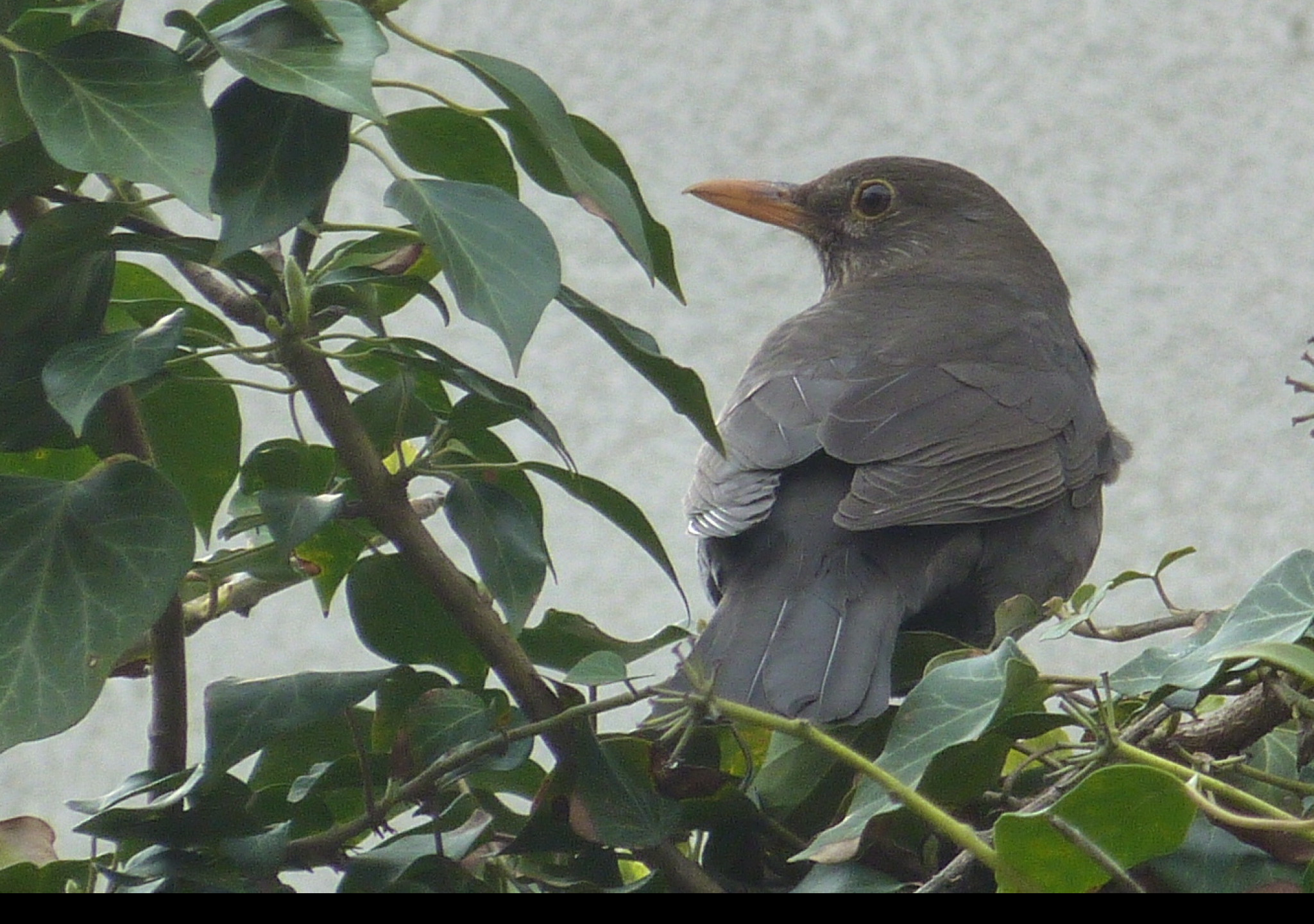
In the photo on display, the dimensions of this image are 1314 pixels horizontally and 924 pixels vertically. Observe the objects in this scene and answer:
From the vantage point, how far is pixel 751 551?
1.90 meters

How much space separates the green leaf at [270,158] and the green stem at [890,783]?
1.27ft

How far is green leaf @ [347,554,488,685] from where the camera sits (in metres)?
1.15

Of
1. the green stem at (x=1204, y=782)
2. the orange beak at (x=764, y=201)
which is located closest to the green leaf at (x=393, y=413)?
the green stem at (x=1204, y=782)

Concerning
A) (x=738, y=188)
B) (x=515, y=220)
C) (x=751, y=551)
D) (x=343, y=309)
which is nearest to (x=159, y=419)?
(x=343, y=309)

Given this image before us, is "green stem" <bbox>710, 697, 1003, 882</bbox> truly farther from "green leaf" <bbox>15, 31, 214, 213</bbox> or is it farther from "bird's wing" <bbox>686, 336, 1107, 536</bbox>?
"bird's wing" <bbox>686, 336, 1107, 536</bbox>

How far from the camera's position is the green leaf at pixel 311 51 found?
3.04 feet

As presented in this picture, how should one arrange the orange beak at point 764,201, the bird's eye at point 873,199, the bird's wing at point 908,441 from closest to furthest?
1. the bird's wing at point 908,441
2. the orange beak at point 764,201
3. the bird's eye at point 873,199

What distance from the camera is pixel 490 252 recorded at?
1.00 m

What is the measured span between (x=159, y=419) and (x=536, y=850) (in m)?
0.42

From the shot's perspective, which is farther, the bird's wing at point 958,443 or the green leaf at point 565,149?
the bird's wing at point 958,443

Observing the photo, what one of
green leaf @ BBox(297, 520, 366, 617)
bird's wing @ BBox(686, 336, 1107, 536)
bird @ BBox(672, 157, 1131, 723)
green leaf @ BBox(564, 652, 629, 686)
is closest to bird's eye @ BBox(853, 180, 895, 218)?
bird @ BBox(672, 157, 1131, 723)

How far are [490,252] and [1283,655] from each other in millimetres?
509

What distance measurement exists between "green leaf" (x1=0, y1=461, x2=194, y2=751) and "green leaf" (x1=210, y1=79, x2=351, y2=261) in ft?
0.55

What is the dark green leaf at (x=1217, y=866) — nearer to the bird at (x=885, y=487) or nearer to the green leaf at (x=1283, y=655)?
the green leaf at (x=1283, y=655)
